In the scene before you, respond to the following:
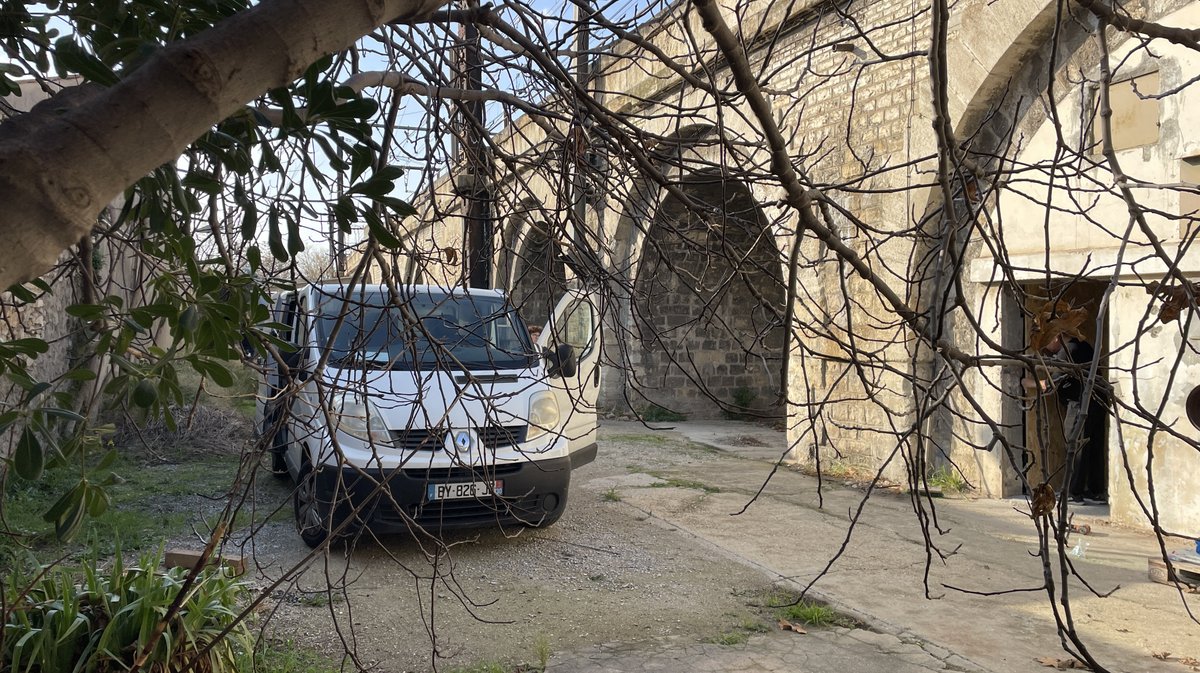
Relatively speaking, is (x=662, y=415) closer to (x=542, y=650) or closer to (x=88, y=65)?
(x=542, y=650)

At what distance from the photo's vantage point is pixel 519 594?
→ 5.11 m

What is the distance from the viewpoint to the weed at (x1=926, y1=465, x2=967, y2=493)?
824 cm

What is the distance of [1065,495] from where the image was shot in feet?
4.92

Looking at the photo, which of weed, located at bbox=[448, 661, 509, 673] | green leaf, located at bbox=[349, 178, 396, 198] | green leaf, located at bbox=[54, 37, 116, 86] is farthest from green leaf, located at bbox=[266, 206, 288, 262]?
weed, located at bbox=[448, 661, 509, 673]

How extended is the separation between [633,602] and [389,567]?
165cm

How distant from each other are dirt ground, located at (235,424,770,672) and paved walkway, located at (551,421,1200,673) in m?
0.27

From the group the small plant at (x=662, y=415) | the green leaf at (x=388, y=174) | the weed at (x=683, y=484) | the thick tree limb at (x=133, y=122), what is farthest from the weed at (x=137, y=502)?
the small plant at (x=662, y=415)

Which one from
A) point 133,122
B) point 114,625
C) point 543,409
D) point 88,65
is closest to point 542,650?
point 114,625

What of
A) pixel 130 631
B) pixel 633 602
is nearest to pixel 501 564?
pixel 633 602

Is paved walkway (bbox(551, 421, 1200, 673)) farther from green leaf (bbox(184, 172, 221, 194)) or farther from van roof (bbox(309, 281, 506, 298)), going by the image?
green leaf (bbox(184, 172, 221, 194))

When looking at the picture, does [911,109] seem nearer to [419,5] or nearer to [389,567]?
[389,567]

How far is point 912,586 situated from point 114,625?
436cm

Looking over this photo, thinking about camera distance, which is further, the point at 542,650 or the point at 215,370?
the point at 542,650

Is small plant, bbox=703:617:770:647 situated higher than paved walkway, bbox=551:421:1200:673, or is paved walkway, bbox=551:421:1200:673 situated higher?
paved walkway, bbox=551:421:1200:673
